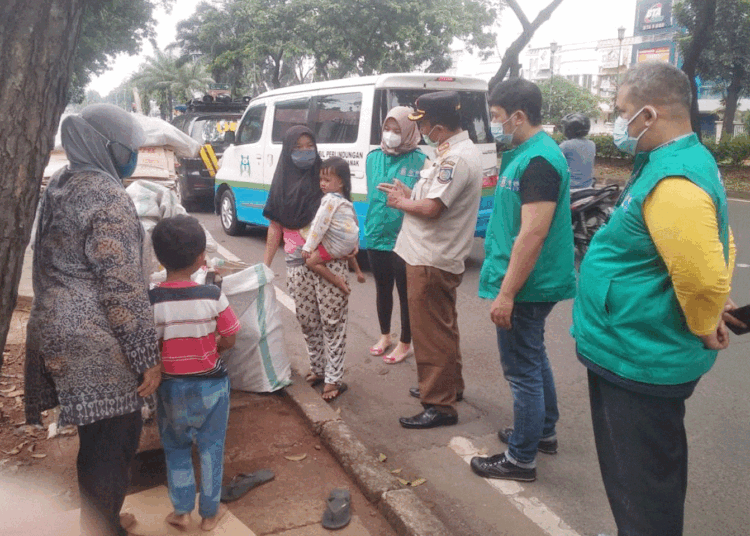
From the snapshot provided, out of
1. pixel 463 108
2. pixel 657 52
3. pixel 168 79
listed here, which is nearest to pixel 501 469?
pixel 463 108

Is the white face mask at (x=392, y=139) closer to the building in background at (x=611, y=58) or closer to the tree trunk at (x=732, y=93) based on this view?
the tree trunk at (x=732, y=93)

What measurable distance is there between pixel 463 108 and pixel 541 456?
4.74 meters

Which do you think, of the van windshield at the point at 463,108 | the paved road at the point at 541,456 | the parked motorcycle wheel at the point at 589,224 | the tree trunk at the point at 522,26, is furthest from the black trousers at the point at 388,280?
the tree trunk at the point at 522,26

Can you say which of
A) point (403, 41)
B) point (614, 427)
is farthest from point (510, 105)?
point (403, 41)

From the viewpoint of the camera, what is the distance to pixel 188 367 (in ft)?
8.26

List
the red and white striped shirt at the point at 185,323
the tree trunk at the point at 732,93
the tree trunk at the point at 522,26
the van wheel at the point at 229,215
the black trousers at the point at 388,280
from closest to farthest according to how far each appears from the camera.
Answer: the red and white striped shirt at the point at 185,323 < the black trousers at the point at 388,280 < the van wheel at the point at 229,215 < the tree trunk at the point at 522,26 < the tree trunk at the point at 732,93

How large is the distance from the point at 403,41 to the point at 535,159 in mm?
21218

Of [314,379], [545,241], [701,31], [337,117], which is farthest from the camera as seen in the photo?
[701,31]

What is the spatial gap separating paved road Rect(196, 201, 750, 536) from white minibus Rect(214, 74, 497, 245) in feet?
7.50

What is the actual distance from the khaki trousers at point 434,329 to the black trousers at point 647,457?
146 centimetres

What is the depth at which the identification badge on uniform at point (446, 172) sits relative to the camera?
3355 millimetres

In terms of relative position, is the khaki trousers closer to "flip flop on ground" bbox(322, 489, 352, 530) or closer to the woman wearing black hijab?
the woman wearing black hijab

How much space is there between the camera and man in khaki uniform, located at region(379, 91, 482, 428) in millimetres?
3398

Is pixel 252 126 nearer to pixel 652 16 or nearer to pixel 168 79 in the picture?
pixel 168 79
